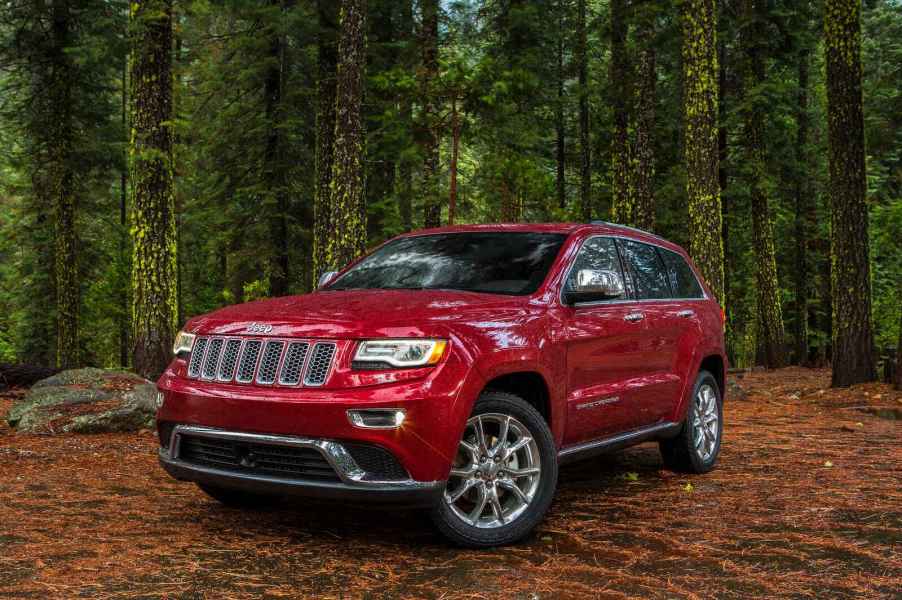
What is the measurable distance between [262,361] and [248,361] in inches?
4.7

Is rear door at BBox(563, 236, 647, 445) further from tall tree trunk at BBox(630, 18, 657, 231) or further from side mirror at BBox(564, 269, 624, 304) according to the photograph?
tall tree trunk at BBox(630, 18, 657, 231)

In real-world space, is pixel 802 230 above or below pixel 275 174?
below

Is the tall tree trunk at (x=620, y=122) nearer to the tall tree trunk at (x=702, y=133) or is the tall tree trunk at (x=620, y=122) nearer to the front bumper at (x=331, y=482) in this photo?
the tall tree trunk at (x=702, y=133)

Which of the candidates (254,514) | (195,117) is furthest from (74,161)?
(254,514)

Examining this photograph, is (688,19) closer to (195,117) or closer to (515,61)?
(515,61)

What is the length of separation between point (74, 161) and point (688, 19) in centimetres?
1482

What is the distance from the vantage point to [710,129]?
555 inches

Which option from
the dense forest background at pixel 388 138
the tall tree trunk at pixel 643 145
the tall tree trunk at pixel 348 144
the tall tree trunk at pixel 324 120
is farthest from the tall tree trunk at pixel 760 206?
the tall tree trunk at pixel 348 144

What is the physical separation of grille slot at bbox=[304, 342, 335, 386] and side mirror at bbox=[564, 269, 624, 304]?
1736 millimetres


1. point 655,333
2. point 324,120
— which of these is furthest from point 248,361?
point 324,120

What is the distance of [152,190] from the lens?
11.3 meters

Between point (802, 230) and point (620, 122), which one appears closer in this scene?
point (620, 122)

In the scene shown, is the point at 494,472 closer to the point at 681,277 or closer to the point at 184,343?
the point at 184,343

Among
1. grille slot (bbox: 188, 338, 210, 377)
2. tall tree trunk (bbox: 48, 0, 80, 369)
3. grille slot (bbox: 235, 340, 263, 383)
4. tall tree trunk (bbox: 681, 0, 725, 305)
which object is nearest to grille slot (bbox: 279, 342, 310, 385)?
grille slot (bbox: 235, 340, 263, 383)
